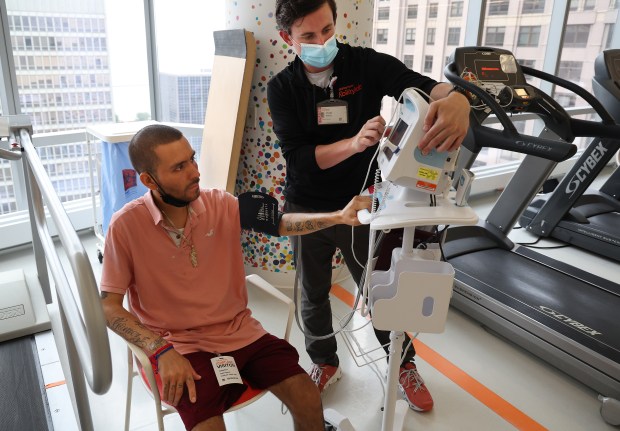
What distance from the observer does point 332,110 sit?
1.81 m

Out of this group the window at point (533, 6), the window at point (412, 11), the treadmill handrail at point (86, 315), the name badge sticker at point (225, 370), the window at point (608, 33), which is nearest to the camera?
the treadmill handrail at point (86, 315)

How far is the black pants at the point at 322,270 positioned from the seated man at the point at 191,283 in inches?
9.0

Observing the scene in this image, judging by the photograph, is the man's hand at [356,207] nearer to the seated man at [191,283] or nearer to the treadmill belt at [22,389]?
the seated man at [191,283]

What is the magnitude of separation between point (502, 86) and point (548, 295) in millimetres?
1276

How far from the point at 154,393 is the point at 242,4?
2.31 m

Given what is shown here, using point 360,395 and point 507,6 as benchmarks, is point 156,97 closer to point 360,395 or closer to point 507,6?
point 360,395

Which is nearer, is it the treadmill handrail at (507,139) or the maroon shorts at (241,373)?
the maroon shorts at (241,373)

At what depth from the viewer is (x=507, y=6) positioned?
5074mm

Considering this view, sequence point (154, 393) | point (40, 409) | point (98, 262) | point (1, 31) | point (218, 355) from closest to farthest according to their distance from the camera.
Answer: point (154, 393), point (218, 355), point (40, 409), point (1, 31), point (98, 262)

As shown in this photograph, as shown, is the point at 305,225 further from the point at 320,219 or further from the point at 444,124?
the point at 444,124

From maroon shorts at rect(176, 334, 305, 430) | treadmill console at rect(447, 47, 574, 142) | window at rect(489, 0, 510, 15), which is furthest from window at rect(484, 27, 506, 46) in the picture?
maroon shorts at rect(176, 334, 305, 430)

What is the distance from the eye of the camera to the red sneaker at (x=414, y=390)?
86.9 inches

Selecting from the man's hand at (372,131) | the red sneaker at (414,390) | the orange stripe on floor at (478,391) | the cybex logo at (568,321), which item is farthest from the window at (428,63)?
the man's hand at (372,131)

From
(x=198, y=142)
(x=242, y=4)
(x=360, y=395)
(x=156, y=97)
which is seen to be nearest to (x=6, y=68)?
(x=156, y=97)
